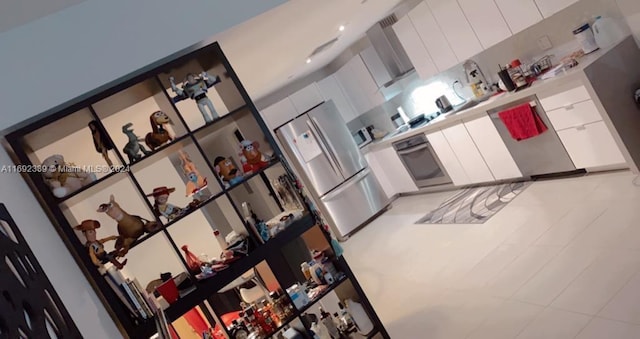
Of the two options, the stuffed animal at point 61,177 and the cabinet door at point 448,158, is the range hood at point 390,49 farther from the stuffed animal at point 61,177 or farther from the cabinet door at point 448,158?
the stuffed animal at point 61,177

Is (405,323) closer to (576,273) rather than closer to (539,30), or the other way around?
(576,273)

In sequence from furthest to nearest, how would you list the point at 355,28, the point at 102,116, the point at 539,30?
1. the point at 355,28
2. the point at 539,30
3. the point at 102,116

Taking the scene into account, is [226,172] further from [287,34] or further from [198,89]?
[287,34]

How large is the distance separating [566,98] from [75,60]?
141 inches

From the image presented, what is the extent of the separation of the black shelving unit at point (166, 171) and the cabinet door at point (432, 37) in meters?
2.79

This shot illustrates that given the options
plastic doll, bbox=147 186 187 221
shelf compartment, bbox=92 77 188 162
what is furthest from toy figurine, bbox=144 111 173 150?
plastic doll, bbox=147 186 187 221

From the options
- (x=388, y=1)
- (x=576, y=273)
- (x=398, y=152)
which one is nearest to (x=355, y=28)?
(x=388, y=1)

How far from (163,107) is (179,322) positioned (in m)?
1.30

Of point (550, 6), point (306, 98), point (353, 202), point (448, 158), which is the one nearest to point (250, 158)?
point (550, 6)

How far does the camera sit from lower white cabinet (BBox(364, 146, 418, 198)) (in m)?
6.64

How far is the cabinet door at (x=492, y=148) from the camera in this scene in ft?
16.1

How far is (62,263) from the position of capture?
93.4 inches

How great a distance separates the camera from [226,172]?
290cm

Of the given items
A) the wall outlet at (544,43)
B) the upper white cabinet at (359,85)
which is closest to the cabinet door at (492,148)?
the wall outlet at (544,43)
